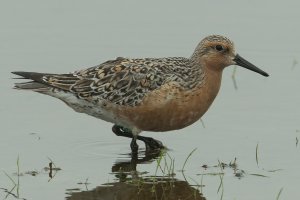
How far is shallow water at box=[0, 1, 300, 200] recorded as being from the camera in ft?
41.4

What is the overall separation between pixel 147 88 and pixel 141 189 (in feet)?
6.59

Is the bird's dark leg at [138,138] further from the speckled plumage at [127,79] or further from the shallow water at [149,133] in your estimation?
the speckled plumage at [127,79]

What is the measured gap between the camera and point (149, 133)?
1521cm

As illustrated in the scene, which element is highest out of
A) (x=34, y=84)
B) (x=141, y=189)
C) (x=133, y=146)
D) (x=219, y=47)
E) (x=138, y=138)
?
(x=219, y=47)

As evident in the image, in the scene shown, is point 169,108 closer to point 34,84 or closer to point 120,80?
point 120,80

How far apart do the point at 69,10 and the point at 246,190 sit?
876 centimetres

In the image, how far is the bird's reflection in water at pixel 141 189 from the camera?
1211 centimetres

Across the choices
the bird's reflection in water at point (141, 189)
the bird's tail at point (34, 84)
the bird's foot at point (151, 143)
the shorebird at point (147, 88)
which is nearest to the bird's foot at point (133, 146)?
the shorebird at point (147, 88)

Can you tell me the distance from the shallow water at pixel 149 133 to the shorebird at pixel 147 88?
500 millimetres

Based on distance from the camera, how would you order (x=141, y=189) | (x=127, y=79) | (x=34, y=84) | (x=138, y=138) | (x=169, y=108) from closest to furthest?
(x=141, y=189)
(x=169, y=108)
(x=127, y=79)
(x=138, y=138)
(x=34, y=84)

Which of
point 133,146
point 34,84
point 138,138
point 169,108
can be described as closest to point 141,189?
point 169,108

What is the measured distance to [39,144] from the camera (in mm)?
14133

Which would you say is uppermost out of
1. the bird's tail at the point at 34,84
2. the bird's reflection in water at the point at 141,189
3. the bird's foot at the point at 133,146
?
the bird's tail at the point at 34,84

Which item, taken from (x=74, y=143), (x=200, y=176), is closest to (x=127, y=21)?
(x=74, y=143)
